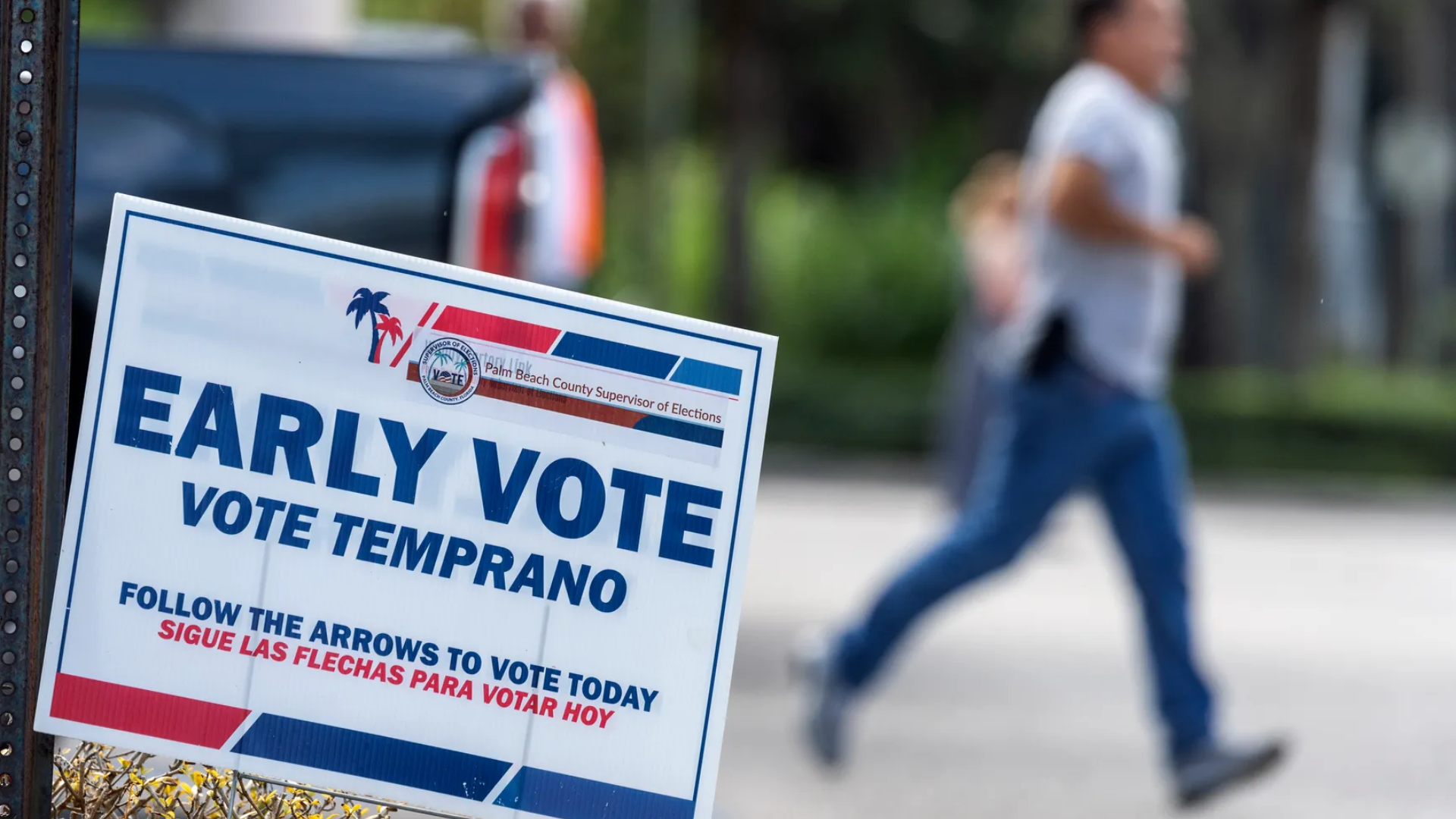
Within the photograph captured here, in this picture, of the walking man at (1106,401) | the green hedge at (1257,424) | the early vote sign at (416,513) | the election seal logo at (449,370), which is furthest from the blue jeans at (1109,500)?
the green hedge at (1257,424)

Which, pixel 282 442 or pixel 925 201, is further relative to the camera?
pixel 925 201

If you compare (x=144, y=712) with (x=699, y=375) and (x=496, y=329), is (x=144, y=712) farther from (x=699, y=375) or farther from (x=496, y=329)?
(x=699, y=375)

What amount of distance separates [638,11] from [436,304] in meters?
39.7

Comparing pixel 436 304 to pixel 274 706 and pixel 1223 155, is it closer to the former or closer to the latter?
pixel 274 706

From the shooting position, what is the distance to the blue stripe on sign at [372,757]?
246cm

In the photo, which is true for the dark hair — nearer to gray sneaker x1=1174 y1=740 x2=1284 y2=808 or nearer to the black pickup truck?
the black pickup truck

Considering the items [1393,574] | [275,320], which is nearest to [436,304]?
[275,320]

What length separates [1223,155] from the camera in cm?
2466

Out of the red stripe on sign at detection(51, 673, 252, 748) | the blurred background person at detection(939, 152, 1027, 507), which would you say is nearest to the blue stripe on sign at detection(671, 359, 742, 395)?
the red stripe on sign at detection(51, 673, 252, 748)

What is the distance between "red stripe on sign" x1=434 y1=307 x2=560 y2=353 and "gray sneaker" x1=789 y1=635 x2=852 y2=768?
3283 millimetres

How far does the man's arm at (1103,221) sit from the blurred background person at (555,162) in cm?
129

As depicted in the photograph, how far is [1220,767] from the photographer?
204 inches

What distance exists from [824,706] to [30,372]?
11.3 ft

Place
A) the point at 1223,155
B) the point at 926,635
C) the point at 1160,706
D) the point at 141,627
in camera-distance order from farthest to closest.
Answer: the point at 1223,155
the point at 926,635
the point at 1160,706
the point at 141,627
